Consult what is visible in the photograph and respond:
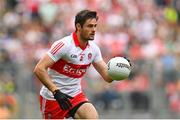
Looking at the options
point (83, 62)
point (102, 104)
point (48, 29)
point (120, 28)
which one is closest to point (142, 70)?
point (102, 104)

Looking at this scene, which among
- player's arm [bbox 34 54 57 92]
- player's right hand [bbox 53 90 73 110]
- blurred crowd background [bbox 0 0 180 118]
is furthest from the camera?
blurred crowd background [bbox 0 0 180 118]

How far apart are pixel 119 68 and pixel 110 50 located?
23.8 feet

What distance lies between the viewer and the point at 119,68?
1085 cm

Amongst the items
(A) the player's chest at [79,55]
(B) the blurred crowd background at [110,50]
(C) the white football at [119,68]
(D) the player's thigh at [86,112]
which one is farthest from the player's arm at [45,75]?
(B) the blurred crowd background at [110,50]

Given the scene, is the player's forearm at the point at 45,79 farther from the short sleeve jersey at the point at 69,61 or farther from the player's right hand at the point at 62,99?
the short sleeve jersey at the point at 69,61

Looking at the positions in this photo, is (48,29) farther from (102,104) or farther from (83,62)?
(83,62)

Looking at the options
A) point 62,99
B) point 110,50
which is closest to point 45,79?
point 62,99

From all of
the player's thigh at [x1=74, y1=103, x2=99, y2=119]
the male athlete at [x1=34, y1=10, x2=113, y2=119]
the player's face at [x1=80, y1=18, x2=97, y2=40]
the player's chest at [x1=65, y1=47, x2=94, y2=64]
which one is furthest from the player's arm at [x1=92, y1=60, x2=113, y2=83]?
the player's face at [x1=80, y1=18, x2=97, y2=40]

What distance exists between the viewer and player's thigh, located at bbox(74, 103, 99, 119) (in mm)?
10805

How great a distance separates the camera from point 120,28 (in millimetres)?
19094

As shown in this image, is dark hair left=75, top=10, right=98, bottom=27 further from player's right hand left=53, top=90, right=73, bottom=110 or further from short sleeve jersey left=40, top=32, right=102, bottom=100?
player's right hand left=53, top=90, right=73, bottom=110

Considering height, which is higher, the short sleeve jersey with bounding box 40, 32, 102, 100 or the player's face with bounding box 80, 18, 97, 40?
the player's face with bounding box 80, 18, 97, 40

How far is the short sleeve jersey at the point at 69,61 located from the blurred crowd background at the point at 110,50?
5.68 m

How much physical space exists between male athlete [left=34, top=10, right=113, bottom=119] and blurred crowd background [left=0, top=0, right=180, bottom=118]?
5625mm
